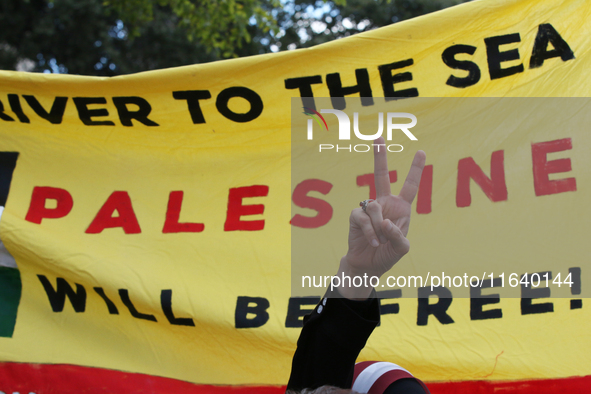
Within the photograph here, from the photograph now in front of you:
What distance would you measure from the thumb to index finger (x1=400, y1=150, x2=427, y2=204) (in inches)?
5.0

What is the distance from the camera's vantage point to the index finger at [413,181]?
4.33 feet

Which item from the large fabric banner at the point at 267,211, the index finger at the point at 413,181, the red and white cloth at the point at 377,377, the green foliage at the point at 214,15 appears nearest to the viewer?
the red and white cloth at the point at 377,377

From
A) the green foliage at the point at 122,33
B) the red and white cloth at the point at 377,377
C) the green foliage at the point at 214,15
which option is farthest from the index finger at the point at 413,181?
the green foliage at the point at 122,33

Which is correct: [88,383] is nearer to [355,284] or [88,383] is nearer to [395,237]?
[355,284]

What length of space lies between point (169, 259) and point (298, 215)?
608mm

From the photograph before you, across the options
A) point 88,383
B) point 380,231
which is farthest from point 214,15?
point 380,231

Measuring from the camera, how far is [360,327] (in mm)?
1229

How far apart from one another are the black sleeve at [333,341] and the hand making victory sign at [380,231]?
44mm

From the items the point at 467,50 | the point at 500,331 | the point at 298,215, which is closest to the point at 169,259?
the point at 298,215

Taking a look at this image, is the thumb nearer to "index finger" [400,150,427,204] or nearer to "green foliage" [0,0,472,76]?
"index finger" [400,150,427,204]

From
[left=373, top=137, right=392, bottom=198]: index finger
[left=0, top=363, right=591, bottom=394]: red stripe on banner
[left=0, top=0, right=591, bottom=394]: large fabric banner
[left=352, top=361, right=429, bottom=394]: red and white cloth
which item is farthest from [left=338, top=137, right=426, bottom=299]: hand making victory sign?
[left=0, top=363, right=591, bottom=394]: red stripe on banner

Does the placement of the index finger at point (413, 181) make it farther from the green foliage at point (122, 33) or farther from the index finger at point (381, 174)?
the green foliage at point (122, 33)

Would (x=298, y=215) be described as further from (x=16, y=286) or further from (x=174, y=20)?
(x=174, y=20)

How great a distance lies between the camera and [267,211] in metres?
2.23
